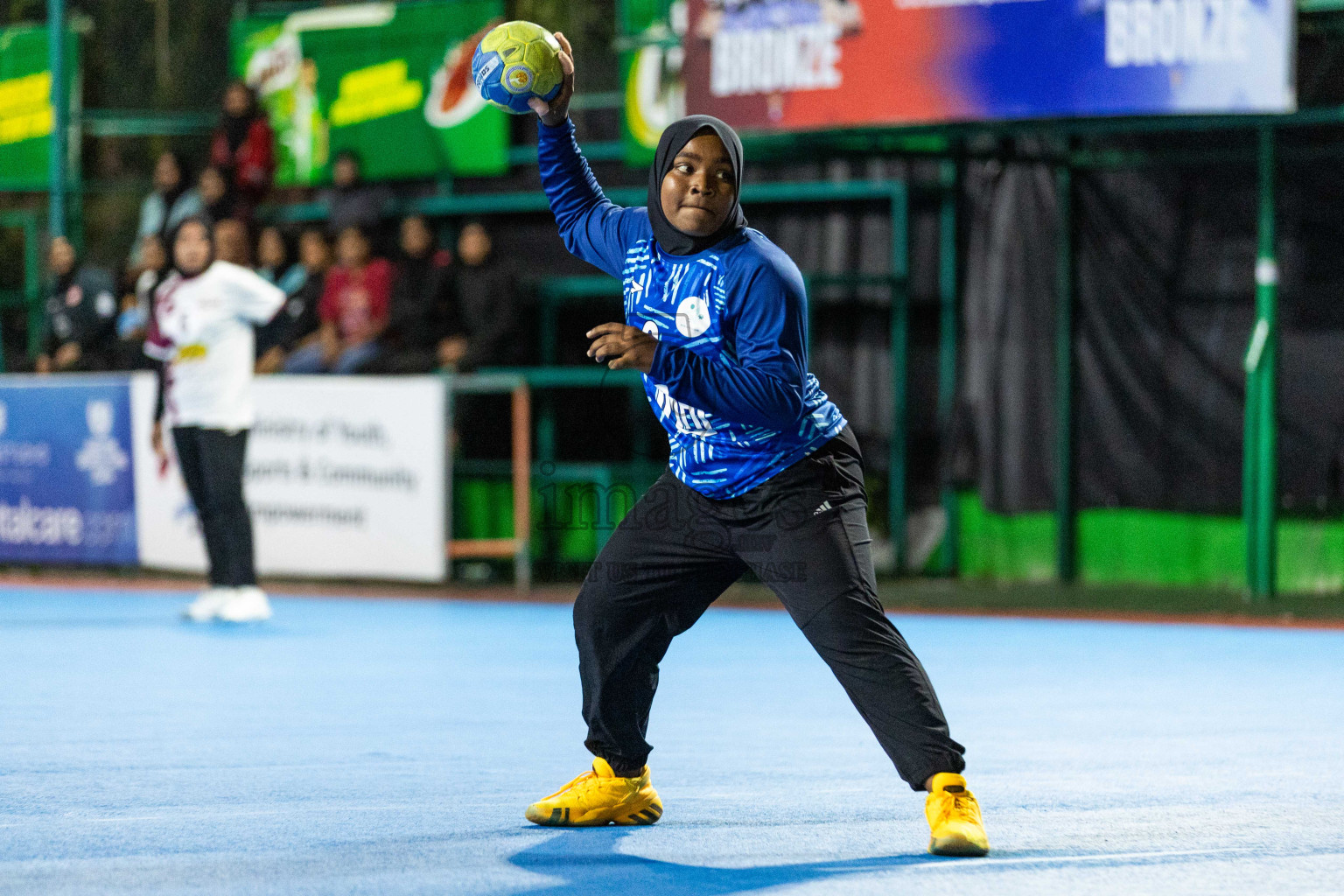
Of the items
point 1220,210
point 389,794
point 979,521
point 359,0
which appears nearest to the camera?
point 389,794

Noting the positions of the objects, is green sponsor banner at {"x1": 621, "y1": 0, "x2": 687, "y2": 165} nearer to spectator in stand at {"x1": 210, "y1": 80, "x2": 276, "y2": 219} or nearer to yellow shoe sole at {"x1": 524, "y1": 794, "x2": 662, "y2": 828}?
spectator in stand at {"x1": 210, "y1": 80, "x2": 276, "y2": 219}

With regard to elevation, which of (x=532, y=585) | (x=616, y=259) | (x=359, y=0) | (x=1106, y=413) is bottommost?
(x=532, y=585)

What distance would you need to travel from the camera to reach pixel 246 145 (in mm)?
17562

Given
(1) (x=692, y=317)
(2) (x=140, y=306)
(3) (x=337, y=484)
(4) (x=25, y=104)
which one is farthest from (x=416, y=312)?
(1) (x=692, y=317)

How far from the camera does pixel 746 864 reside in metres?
5.14

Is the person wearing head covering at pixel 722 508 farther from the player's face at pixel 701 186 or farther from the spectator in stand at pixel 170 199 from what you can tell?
the spectator in stand at pixel 170 199

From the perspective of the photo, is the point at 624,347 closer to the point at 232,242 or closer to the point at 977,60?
→ the point at 977,60

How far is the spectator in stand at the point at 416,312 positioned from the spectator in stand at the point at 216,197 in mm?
2258

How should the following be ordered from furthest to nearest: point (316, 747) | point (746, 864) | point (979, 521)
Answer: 1. point (979, 521)
2. point (316, 747)
3. point (746, 864)

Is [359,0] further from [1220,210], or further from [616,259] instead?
[616,259]

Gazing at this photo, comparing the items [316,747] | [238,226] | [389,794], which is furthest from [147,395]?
[389,794]

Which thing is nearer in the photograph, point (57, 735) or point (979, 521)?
point (57, 735)

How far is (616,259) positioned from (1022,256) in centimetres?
948

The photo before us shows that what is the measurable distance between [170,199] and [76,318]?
64.5 inches
